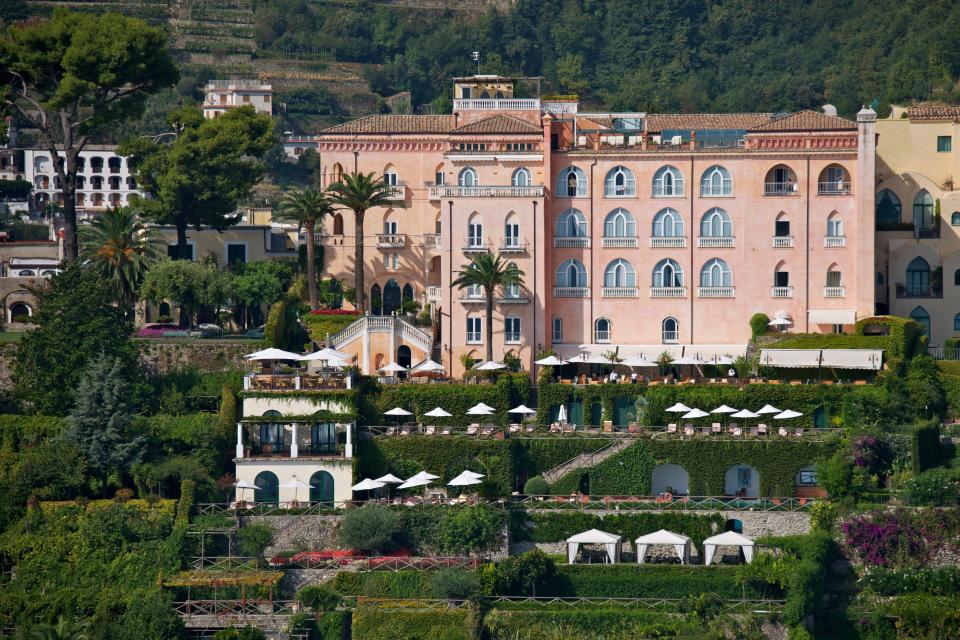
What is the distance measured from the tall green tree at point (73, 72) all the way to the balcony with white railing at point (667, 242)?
73.2ft

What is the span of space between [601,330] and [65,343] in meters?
21.9

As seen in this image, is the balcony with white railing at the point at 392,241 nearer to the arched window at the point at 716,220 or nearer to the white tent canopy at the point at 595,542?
the arched window at the point at 716,220

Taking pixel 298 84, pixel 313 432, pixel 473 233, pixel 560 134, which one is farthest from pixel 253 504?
pixel 298 84

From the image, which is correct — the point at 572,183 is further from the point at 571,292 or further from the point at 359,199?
the point at 359,199

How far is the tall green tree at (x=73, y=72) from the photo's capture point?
85188 millimetres

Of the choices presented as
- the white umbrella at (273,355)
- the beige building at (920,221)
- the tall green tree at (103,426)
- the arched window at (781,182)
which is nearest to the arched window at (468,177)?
the arched window at (781,182)

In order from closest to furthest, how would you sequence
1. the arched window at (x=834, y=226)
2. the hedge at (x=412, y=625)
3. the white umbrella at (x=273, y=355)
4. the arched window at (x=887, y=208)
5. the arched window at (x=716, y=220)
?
the hedge at (x=412, y=625) → the white umbrella at (x=273, y=355) → the arched window at (x=834, y=226) → the arched window at (x=716, y=220) → the arched window at (x=887, y=208)

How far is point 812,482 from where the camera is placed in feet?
245

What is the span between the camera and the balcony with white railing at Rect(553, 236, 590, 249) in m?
84.1

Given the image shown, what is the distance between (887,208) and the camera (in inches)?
3428

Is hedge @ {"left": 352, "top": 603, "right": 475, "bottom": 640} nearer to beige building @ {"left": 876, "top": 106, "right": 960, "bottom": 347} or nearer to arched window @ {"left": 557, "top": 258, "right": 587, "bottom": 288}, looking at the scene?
arched window @ {"left": 557, "top": 258, "right": 587, "bottom": 288}

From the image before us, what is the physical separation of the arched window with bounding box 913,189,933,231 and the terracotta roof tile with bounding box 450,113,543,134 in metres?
16.2

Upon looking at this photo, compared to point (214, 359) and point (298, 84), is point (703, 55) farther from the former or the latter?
point (214, 359)

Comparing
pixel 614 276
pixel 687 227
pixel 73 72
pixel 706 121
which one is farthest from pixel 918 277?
pixel 73 72
